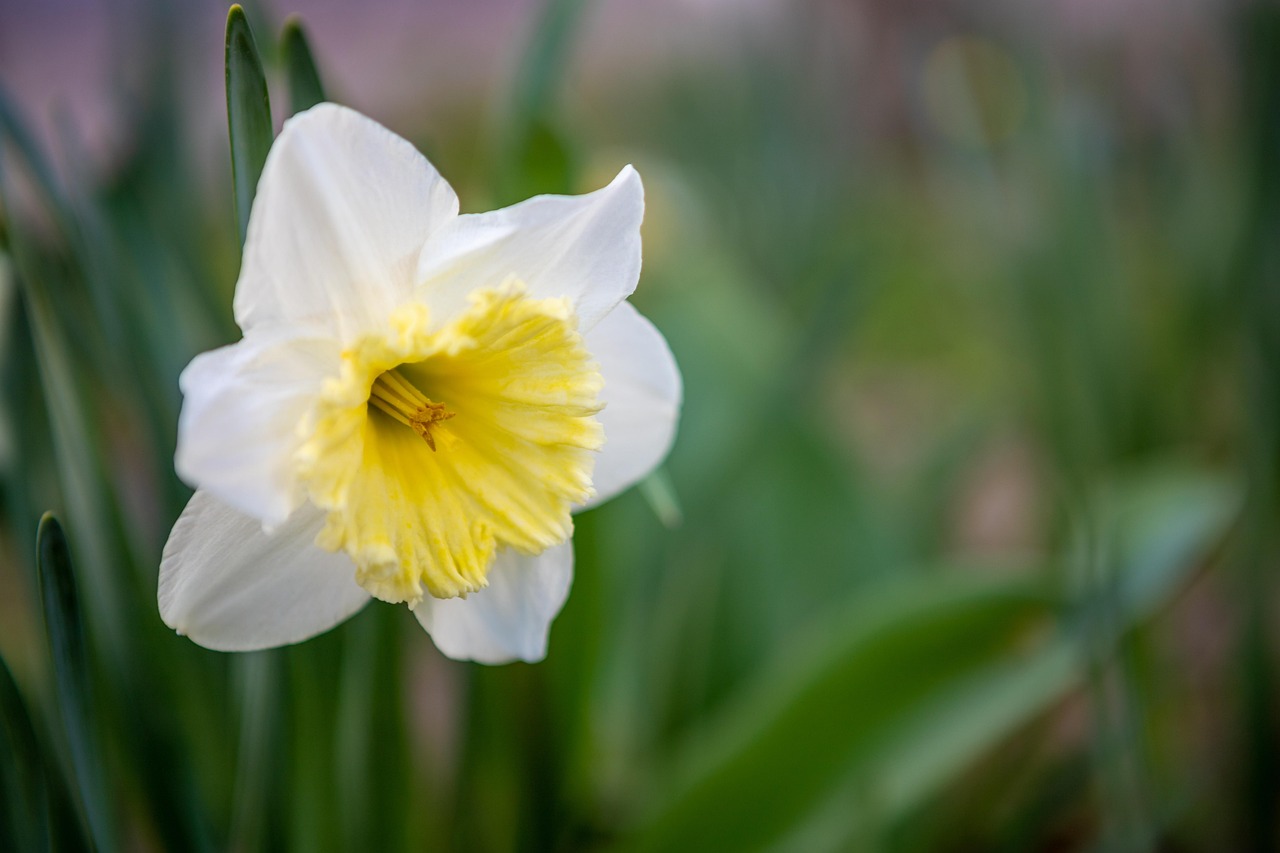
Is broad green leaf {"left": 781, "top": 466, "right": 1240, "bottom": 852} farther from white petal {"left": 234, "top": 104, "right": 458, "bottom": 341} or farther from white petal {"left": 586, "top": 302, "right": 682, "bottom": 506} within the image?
white petal {"left": 234, "top": 104, "right": 458, "bottom": 341}

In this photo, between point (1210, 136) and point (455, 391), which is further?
point (1210, 136)

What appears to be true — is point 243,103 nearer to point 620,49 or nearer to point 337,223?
point 337,223

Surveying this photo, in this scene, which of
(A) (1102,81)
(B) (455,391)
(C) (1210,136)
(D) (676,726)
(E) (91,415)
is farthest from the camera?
(A) (1102,81)

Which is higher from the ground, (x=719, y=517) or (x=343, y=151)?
(x=343, y=151)

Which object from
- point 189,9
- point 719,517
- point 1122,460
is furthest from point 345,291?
point 1122,460

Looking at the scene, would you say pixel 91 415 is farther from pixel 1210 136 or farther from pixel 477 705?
pixel 1210 136

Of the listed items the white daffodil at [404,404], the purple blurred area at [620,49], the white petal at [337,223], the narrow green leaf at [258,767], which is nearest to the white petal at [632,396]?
the white daffodil at [404,404]
